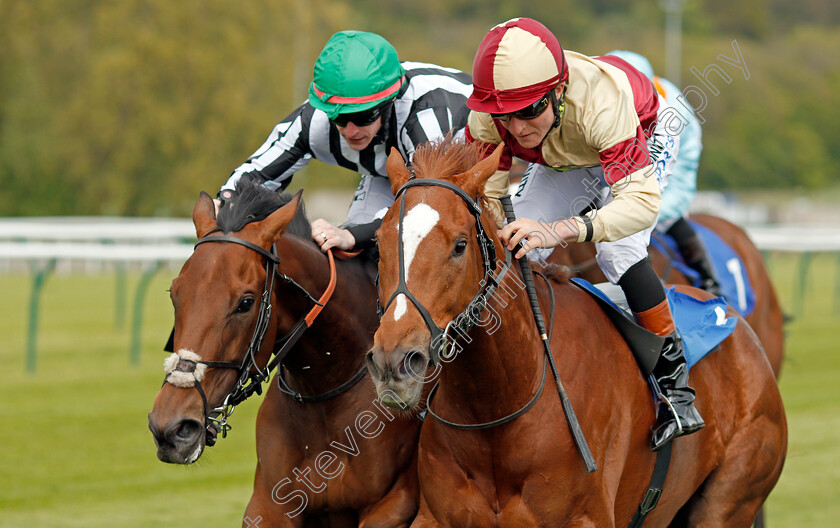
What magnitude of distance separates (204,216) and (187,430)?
2.42 feet

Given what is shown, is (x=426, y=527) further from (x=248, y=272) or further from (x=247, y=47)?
(x=247, y=47)

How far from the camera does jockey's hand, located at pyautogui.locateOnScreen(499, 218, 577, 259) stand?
292 cm

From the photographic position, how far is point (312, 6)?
35500 millimetres

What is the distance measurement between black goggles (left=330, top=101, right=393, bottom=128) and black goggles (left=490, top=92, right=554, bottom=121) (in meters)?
0.59

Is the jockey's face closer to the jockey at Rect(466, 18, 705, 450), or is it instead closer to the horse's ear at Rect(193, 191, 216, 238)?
the jockey at Rect(466, 18, 705, 450)

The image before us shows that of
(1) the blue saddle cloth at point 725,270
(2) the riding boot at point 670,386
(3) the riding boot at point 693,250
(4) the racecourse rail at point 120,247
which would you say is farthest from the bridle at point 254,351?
(4) the racecourse rail at point 120,247

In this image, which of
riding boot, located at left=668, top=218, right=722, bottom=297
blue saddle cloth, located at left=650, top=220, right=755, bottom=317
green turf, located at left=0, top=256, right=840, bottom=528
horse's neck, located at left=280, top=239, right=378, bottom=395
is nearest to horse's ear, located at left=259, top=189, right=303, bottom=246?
horse's neck, located at left=280, top=239, right=378, bottom=395

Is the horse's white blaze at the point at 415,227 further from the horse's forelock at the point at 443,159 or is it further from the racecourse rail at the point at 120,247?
the racecourse rail at the point at 120,247

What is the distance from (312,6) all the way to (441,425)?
3390 centimetres

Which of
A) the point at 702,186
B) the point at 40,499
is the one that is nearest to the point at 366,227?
the point at 40,499

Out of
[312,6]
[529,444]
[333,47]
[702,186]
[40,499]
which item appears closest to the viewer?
[529,444]

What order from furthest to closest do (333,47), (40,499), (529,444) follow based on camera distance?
(40,499), (333,47), (529,444)

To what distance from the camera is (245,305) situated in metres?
3.14

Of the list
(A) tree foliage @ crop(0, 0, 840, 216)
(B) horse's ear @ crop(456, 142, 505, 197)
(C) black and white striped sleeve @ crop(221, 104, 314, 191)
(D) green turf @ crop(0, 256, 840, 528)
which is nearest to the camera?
(B) horse's ear @ crop(456, 142, 505, 197)
